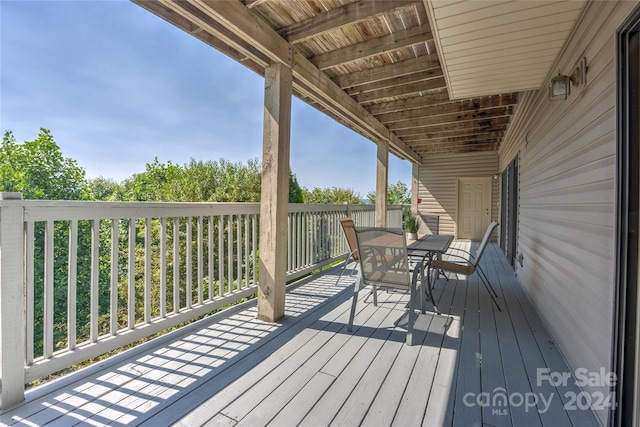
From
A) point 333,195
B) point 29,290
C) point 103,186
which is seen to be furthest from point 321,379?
point 103,186

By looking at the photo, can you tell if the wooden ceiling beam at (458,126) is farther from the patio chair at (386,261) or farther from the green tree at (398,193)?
the green tree at (398,193)

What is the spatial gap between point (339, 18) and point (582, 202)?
88.4 inches

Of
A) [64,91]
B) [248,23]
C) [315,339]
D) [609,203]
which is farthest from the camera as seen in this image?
[64,91]

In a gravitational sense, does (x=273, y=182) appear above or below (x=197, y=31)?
below

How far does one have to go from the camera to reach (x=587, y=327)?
69.2 inches

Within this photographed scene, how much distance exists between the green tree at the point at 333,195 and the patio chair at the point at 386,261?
38.1 ft

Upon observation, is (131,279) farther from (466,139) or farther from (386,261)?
(466,139)

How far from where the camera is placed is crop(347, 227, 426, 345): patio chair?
2363 mm

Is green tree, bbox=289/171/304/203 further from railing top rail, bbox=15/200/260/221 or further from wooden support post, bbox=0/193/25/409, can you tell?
wooden support post, bbox=0/193/25/409

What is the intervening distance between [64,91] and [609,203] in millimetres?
34371

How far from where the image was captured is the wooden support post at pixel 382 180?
6156mm

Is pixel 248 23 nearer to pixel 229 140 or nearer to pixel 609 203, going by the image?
pixel 609 203

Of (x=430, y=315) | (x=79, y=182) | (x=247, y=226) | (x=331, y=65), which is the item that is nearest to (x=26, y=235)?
(x=247, y=226)

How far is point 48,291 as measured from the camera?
1.72 metres
